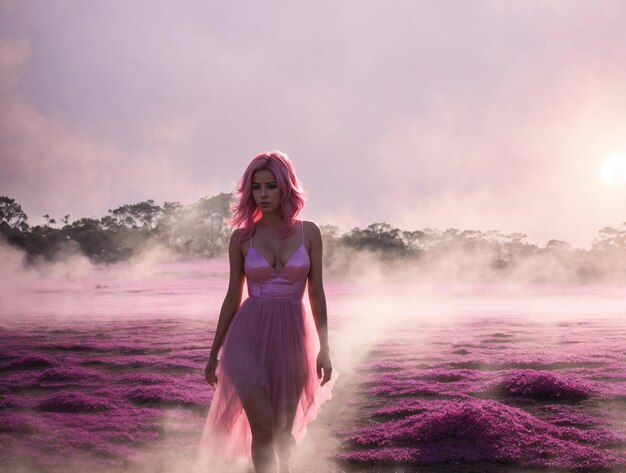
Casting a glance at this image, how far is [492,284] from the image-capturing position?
127 feet

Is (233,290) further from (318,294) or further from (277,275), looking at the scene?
(318,294)

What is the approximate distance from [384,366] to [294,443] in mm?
9700

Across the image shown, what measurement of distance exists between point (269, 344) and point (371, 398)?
6488mm

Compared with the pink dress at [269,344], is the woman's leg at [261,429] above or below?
below

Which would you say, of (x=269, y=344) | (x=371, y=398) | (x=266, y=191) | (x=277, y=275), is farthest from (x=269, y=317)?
(x=371, y=398)

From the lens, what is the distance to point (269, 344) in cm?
454

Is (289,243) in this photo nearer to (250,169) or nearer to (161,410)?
(250,169)

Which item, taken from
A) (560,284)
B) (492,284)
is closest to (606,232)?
(560,284)

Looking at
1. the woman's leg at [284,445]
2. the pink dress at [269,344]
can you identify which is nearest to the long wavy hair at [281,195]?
the pink dress at [269,344]

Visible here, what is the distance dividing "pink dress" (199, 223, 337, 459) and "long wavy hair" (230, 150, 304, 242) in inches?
6.6

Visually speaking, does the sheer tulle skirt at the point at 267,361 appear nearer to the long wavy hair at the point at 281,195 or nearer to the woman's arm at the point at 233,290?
the woman's arm at the point at 233,290

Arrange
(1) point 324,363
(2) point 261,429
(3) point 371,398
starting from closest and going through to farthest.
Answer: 1. (2) point 261,429
2. (1) point 324,363
3. (3) point 371,398

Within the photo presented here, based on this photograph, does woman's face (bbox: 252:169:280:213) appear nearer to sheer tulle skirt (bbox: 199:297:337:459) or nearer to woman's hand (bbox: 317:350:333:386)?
sheer tulle skirt (bbox: 199:297:337:459)

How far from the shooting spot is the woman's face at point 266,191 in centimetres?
443
